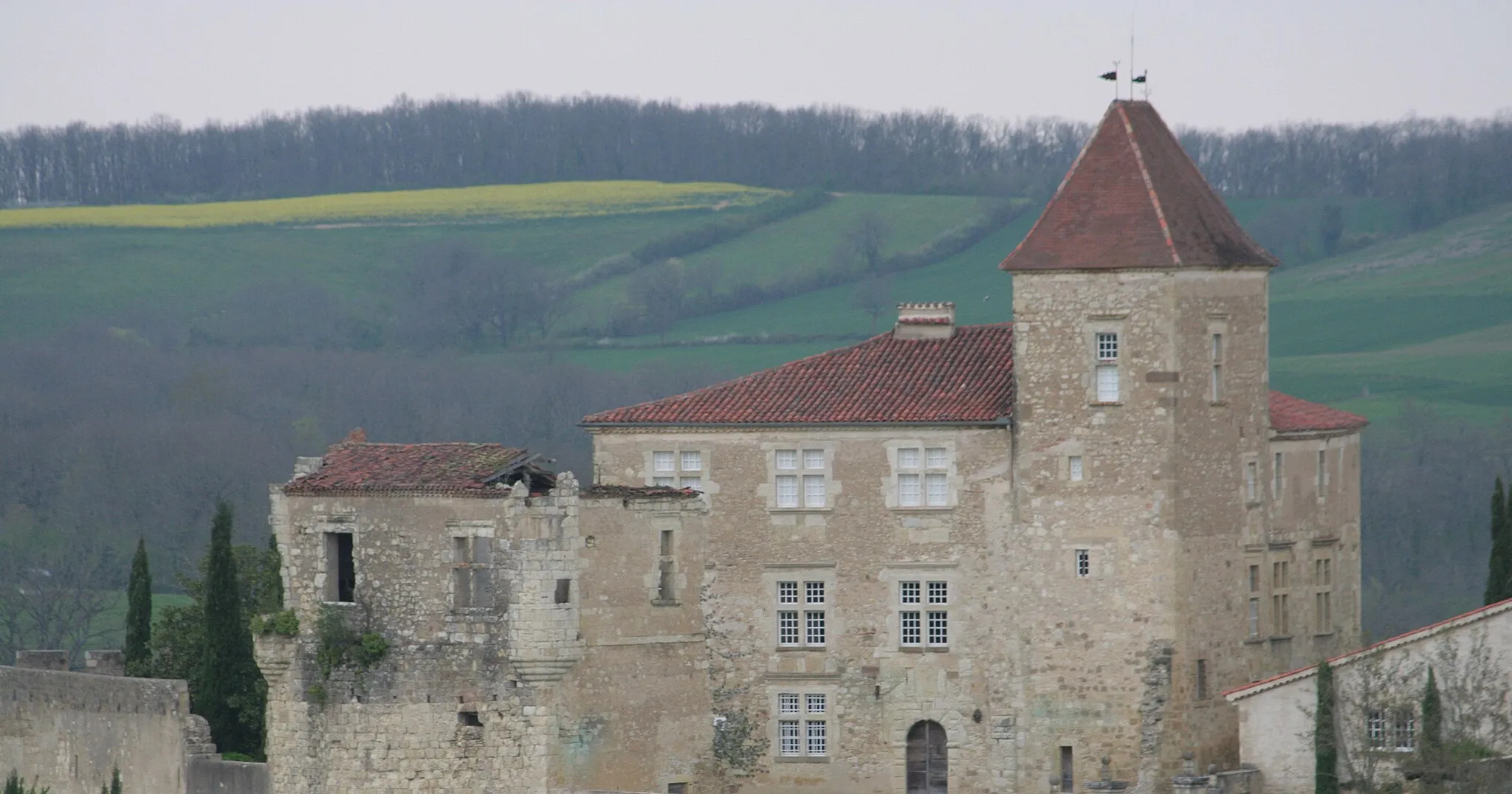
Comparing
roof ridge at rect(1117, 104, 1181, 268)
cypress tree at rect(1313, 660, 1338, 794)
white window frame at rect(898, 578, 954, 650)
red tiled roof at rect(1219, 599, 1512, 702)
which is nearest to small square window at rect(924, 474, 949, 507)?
white window frame at rect(898, 578, 954, 650)

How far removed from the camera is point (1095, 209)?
58031 mm

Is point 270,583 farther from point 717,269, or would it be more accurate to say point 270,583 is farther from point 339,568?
point 717,269

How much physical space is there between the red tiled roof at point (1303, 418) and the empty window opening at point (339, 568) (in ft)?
56.3

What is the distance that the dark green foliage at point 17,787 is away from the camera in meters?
61.2

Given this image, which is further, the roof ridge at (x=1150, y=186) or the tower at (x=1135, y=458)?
the roof ridge at (x=1150, y=186)

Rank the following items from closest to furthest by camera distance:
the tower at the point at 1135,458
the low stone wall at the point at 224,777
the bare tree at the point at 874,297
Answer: the tower at the point at 1135,458, the low stone wall at the point at 224,777, the bare tree at the point at 874,297

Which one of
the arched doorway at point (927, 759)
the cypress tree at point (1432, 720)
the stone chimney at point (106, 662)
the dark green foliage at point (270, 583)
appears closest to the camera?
the cypress tree at point (1432, 720)

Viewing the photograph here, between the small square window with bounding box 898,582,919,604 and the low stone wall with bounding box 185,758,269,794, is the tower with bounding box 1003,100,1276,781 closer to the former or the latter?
the small square window with bounding box 898,582,919,604

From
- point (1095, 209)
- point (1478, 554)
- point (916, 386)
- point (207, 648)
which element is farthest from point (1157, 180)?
point (1478, 554)

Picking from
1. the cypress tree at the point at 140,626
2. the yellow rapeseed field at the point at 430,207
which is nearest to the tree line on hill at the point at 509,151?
the yellow rapeseed field at the point at 430,207

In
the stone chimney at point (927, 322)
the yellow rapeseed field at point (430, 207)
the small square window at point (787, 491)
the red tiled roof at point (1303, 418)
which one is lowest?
the small square window at point (787, 491)

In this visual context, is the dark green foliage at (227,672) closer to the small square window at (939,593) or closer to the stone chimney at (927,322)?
the small square window at (939,593)

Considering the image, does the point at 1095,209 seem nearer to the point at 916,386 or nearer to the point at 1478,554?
the point at 916,386

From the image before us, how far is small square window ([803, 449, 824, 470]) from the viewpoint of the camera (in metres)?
59.5
